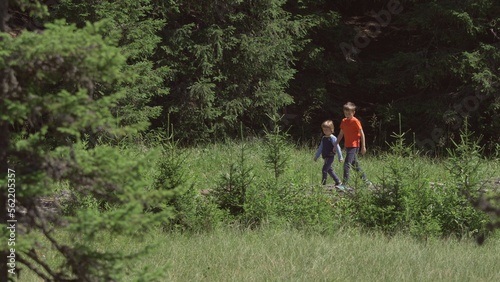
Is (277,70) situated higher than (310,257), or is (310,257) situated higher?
(277,70)

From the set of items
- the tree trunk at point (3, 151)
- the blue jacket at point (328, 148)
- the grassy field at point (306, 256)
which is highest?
the tree trunk at point (3, 151)

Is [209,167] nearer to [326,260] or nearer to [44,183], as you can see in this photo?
[326,260]

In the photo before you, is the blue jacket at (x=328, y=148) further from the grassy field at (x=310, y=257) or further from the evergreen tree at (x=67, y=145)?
the evergreen tree at (x=67, y=145)

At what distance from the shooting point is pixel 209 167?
12.7m

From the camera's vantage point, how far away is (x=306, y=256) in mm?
7219

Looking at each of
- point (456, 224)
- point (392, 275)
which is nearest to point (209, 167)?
point (456, 224)

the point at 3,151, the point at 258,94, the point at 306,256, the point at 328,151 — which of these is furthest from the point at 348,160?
the point at 3,151

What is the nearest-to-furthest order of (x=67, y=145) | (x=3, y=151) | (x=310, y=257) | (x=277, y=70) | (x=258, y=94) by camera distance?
1. (x=3, y=151)
2. (x=67, y=145)
3. (x=310, y=257)
4. (x=258, y=94)
5. (x=277, y=70)

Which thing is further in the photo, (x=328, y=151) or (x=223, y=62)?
(x=223, y=62)

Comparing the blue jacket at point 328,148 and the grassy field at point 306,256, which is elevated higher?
the blue jacket at point 328,148

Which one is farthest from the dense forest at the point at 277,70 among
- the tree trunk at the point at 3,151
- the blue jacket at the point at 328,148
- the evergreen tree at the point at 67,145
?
the evergreen tree at the point at 67,145

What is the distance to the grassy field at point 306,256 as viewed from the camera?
21.9ft

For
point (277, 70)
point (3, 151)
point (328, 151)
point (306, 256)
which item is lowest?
point (306, 256)

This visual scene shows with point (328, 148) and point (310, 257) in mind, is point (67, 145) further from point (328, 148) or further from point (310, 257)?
point (328, 148)
